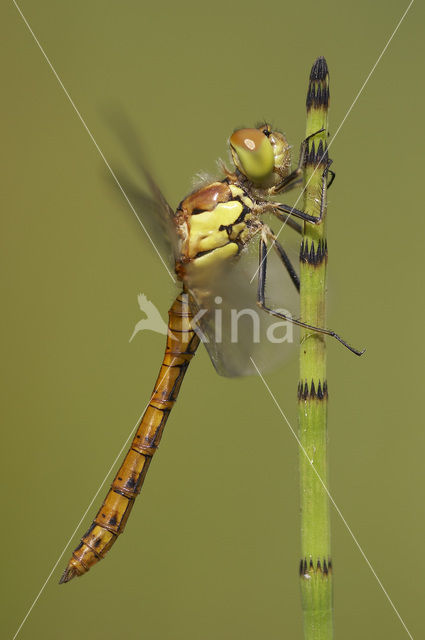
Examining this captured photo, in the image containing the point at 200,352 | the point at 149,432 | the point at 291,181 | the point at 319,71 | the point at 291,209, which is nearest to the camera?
the point at 319,71

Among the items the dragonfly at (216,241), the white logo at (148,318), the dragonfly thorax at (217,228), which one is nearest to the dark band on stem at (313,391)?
the dragonfly at (216,241)

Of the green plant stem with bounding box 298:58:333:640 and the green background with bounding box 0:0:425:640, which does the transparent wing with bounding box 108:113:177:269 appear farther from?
the green background with bounding box 0:0:425:640

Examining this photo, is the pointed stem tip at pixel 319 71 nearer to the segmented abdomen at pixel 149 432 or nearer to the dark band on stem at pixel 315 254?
the dark band on stem at pixel 315 254

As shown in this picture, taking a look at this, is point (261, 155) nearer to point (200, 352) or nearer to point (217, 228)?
point (217, 228)

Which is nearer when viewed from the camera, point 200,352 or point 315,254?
point 315,254

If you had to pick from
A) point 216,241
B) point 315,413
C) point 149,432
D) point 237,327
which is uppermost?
point 216,241

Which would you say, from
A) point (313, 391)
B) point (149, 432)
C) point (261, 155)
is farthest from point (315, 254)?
point (149, 432)
